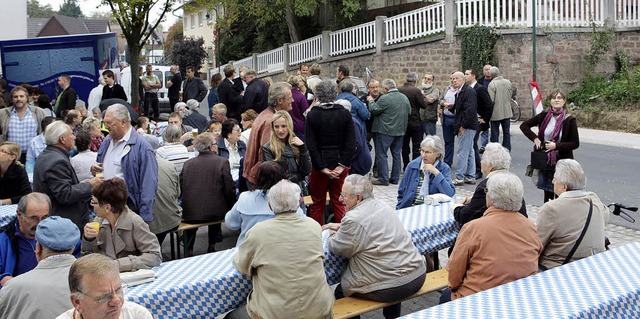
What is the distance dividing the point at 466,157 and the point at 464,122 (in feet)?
1.84

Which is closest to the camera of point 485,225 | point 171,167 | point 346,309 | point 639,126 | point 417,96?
point 485,225

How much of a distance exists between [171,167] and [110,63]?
11903 mm

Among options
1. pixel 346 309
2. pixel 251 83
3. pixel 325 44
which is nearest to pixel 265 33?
pixel 325 44

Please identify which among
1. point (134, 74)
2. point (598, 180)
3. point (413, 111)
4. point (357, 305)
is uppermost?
point (134, 74)

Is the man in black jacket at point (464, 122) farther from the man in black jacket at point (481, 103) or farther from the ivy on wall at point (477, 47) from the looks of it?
the ivy on wall at point (477, 47)

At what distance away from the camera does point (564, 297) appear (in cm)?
521

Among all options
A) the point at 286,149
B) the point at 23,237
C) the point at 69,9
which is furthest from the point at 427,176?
the point at 69,9

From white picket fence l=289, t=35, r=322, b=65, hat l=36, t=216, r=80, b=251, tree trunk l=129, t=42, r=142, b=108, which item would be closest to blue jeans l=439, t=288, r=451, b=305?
hat l=36, t=216, r=80, b=251

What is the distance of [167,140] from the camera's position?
33.1 ft

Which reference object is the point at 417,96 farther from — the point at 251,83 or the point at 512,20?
the point at 512,20

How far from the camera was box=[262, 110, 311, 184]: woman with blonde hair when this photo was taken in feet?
27.3

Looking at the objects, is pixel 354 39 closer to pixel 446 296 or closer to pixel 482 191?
pixel 482 191

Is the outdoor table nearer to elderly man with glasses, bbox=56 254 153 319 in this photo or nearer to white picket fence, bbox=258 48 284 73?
elderly man with glasses, bbox=56 254 153 319

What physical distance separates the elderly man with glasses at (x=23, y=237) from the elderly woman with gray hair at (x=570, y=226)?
12.2 feet
